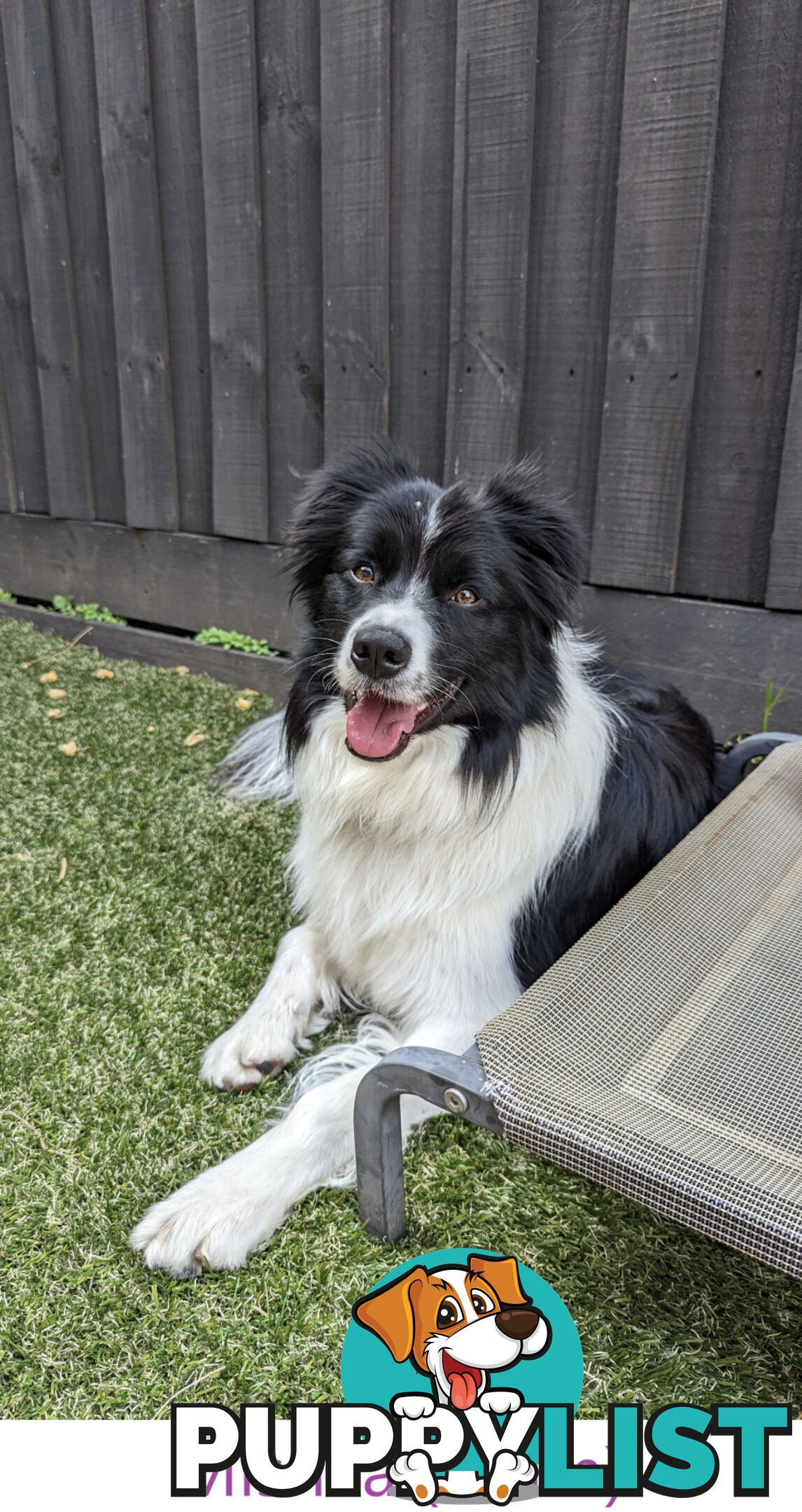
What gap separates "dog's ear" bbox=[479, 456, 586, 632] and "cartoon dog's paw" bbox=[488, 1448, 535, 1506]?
1.39 m

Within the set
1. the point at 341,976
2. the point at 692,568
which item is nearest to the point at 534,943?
the point at 341,976

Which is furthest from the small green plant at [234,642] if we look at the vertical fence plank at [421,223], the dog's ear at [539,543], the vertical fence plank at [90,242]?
the dog's ear at [539,543]

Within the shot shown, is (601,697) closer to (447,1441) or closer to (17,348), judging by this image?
(447,1441)

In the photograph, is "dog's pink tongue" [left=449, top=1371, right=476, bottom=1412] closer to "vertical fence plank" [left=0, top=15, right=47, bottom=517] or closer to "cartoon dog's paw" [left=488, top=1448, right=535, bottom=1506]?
"cartoon dog's paw" [left=488, top=1448, right=535, bottom=1506]

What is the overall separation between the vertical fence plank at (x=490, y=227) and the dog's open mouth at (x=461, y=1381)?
8.78 feet

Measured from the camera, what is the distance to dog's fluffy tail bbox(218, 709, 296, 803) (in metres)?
3.06

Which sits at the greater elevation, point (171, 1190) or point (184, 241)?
point (184, 241)

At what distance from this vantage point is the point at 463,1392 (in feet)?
3.69

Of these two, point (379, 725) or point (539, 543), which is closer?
point (379, 725)

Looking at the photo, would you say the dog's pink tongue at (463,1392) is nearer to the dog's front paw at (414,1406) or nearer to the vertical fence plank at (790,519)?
the dog's front paw at (414,1406)

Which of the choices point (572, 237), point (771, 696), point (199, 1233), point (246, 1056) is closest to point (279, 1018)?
point (246, 1056)

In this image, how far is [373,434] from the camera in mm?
3426

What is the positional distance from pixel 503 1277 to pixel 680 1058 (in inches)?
15.2

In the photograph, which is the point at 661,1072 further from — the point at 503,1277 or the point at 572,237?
the point at 572,237
